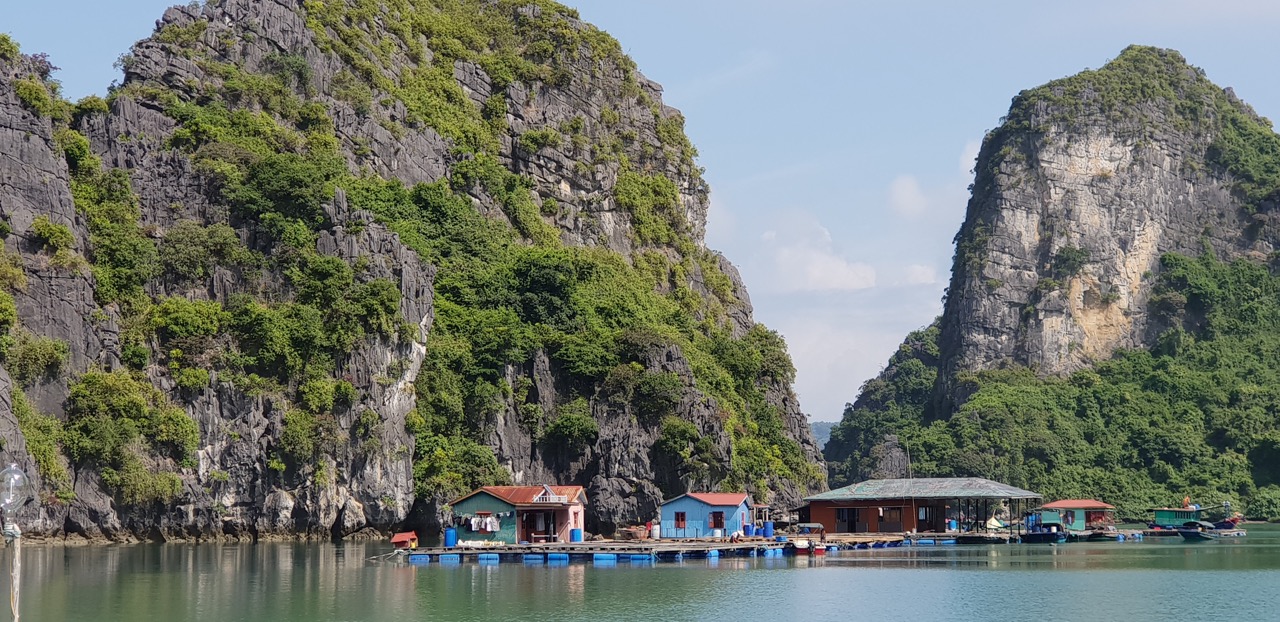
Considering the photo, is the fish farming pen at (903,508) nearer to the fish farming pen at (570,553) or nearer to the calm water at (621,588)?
the calm water at (621,588)

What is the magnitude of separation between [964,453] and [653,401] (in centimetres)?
5084

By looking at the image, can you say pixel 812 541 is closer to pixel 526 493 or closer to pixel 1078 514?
pixel 526 493

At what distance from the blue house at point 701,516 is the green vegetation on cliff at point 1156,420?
54.3 m

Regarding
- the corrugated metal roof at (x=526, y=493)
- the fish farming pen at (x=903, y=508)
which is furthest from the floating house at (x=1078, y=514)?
the corrugated metal roof at (x=526, y=493)

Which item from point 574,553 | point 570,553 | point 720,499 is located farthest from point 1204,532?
A: point 570,553

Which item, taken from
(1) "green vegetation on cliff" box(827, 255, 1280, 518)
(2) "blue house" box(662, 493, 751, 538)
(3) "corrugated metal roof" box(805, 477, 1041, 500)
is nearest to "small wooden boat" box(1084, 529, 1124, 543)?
(3) "corrugated metal roof" box(805, 477, 1041, 500)

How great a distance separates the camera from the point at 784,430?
94.4m

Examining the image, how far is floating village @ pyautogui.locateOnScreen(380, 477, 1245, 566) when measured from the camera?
58938 mm

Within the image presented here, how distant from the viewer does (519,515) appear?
63.0m

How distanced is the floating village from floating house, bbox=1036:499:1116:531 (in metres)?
0.08

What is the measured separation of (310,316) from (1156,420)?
81.2m

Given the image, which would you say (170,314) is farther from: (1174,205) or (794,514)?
(1174,205)

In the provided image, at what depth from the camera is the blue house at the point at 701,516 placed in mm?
67625

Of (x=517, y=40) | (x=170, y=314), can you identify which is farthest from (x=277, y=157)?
(x=517, y=40)
